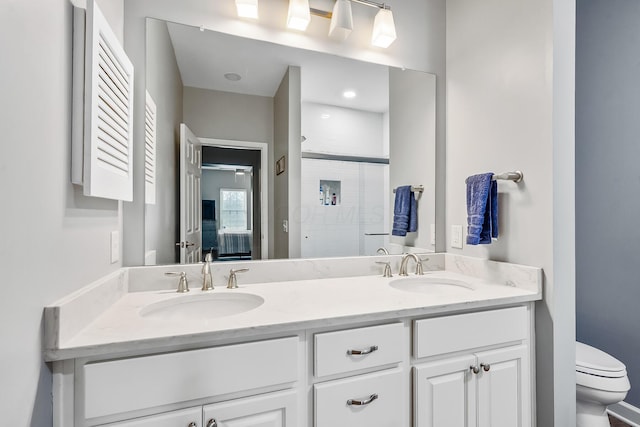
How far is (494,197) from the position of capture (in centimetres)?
153

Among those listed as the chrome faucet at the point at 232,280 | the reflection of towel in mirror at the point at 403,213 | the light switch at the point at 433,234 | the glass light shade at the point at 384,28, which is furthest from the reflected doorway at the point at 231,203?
the light switch at the point at 433,234

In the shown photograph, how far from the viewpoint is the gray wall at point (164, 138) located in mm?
1398

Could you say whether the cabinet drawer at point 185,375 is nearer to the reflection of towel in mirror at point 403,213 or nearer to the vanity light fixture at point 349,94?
the reflection of towel in mirror at point 403,213

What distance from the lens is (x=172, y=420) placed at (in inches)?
33.8

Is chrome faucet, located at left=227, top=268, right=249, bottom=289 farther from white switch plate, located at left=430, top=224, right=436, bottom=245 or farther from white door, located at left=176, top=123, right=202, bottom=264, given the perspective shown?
white switch plate, located at left=430, top=224, right=436, bottom=245

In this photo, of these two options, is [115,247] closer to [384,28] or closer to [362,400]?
[362,400]

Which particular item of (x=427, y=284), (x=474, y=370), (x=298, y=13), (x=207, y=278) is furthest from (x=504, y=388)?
(x=298, y=13)

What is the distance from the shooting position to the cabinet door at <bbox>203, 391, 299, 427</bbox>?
90cm

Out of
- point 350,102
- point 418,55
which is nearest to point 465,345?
point 350,102

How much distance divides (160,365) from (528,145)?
5.36ft

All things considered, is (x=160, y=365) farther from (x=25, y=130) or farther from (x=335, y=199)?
(x=335, y=199)

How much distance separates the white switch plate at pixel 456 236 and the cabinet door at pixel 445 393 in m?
0.73

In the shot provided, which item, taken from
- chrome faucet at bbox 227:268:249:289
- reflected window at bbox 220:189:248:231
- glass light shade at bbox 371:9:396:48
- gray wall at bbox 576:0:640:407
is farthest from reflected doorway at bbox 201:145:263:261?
gray wall at bbox 576:0:640:407

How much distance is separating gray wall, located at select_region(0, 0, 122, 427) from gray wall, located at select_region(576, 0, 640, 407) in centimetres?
274
